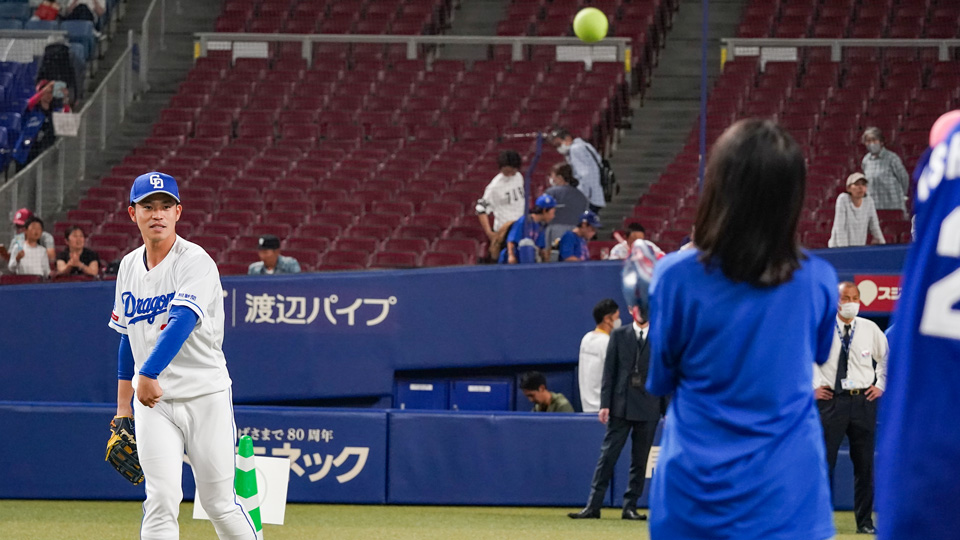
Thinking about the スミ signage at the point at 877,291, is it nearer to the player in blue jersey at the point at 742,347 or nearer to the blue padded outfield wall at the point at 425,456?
the blue padded outfield wall at the point at 425,456

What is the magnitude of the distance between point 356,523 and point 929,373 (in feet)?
23.7

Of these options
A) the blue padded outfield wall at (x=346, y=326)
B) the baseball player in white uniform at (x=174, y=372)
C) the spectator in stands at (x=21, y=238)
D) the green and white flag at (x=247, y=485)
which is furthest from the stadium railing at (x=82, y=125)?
the baseball player in white uniform at (x=174, y=372)

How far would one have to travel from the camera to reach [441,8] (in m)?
20.2

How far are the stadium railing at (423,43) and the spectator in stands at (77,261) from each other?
7340 millimetres

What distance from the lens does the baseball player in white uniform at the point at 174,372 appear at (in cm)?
487

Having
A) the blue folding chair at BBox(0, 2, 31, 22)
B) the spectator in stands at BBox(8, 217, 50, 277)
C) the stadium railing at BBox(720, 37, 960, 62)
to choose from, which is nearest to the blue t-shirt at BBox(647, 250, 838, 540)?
the spectator in stands at BBox(8, 217, 50, 277)

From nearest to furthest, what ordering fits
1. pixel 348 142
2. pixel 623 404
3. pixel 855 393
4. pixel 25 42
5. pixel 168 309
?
pixel 168 309 < pixel 855 393 < pixel 623 404 < pixel 348 142 < pixel 25 42

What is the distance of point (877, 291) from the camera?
39.0 ft

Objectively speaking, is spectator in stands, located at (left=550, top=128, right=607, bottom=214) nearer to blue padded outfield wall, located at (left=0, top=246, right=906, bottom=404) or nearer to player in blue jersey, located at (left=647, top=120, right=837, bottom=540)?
blue padded outfield wall, located at (left=0, top=246, right=906, bottom=404)

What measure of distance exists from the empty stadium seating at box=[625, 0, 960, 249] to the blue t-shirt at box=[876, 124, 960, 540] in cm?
1051

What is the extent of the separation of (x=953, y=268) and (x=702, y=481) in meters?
0.83

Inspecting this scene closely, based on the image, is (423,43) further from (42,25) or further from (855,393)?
(855,393)

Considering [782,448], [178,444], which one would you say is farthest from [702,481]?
[178,444]

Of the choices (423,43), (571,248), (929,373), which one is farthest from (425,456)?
(423,43)
